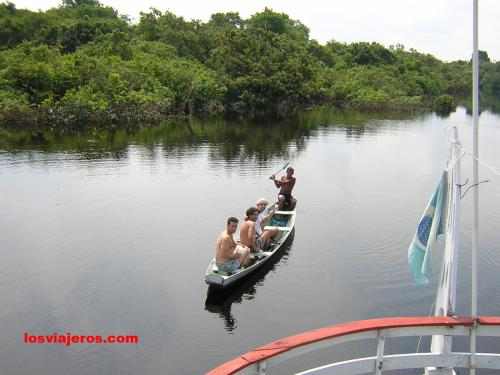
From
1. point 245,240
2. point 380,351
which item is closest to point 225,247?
point 245,240

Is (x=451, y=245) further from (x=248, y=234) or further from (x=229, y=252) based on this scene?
(x=248, y=234)

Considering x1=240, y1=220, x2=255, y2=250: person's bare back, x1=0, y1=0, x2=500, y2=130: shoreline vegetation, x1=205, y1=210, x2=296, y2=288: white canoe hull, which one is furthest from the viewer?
x1=0, y1=0, x2=500, y2=130: shoreline vegetation

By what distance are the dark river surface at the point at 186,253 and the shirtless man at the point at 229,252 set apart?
73cm

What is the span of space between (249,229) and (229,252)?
134 centimetres

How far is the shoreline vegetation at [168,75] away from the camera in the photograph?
47531 mm

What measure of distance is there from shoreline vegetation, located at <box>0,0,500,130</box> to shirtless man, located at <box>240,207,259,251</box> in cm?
3258

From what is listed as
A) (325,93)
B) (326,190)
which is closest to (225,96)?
(325,93)

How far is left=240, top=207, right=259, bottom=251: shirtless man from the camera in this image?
14.7m

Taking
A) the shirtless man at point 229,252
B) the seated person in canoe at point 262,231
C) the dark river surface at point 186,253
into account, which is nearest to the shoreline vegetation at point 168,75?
the dark river surface at point 186,253

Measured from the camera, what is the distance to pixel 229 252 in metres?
13.6

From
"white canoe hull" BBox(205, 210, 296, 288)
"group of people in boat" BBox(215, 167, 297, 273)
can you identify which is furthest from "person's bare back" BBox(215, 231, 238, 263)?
"white canoe hull" BBox(205, 210, 296, 288)

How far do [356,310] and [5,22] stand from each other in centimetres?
6150

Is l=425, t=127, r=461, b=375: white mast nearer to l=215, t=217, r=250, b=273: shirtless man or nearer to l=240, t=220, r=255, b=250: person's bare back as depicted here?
l=215, t=217, r=250, b=273: shirtless man

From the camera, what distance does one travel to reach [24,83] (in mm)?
47344
